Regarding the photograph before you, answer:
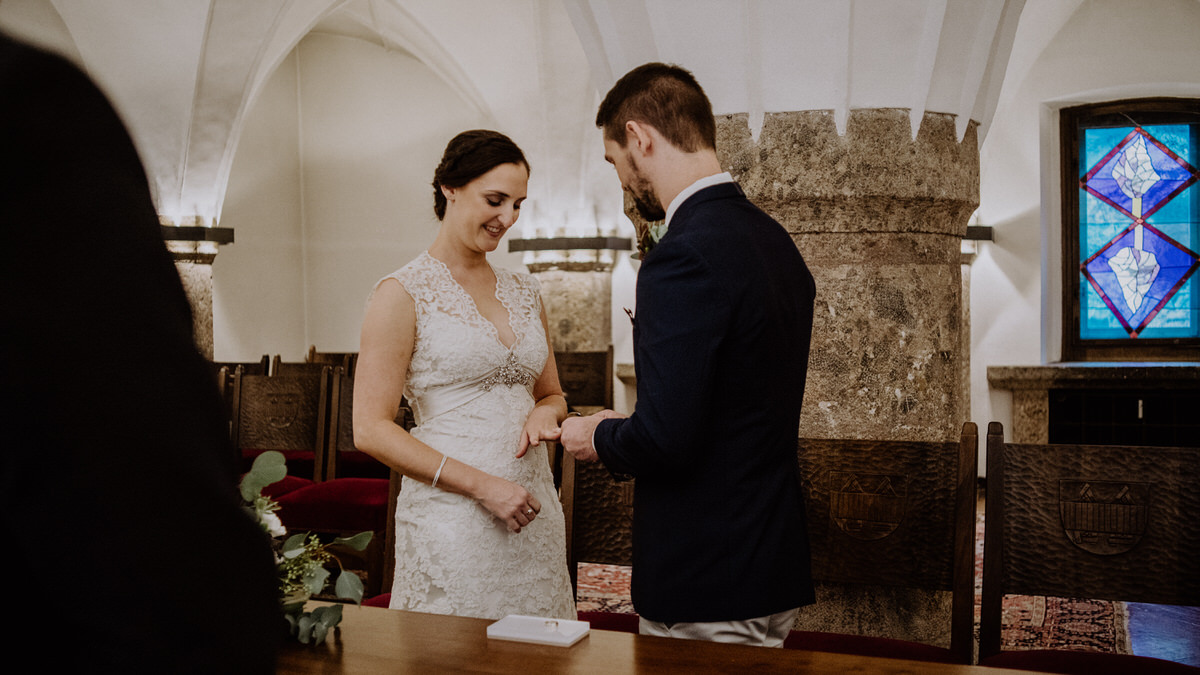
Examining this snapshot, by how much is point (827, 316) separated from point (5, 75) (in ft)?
8.56

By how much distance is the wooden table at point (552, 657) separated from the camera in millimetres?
1330

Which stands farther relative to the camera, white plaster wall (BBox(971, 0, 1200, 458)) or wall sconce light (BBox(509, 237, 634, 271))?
wall sconce light (BBox(509, 237, 634, 271))

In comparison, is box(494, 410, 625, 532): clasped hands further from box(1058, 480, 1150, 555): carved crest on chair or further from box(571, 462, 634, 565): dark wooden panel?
box(1058, 480, 1150, 555): carved crest on chair

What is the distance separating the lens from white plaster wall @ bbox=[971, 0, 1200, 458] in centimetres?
897

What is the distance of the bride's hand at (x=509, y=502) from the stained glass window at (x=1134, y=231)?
8529 mm

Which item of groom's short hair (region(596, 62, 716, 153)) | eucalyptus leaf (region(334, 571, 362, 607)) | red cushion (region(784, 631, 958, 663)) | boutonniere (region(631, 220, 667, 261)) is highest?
groom's short hair (region(596, 62, 716, 153))

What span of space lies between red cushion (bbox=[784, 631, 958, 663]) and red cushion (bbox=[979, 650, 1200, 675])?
11 cm

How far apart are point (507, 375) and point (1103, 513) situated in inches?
55.1

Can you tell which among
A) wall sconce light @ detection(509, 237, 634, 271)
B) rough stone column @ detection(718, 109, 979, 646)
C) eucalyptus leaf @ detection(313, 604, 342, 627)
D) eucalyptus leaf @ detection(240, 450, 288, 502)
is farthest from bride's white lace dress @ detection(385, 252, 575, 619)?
wall sconce light @ detection(509, 237, 634, 271)

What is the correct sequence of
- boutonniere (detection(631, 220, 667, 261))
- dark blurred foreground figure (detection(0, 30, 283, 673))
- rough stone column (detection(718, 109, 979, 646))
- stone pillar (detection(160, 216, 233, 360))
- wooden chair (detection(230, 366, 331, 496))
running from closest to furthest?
dark blurred foreground figure (detection(0, 30, 283, 673)) < boutonniere (detection(631, 220, 667, 261)) < rough stone column (detection(718, 109, 979, 646)) < wooden chair (detection(230, 366, 331, 496)) < stone pillar (detection(160, 216, 233, 360))

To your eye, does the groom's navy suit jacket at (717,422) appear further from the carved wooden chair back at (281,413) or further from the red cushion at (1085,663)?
the carved wooden chair back at (281,413)

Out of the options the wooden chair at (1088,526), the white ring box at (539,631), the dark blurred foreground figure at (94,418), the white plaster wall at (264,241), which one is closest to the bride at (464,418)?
the white ring box at (539,631)

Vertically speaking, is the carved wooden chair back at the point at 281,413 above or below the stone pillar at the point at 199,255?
below

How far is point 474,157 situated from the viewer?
7.33 ft
